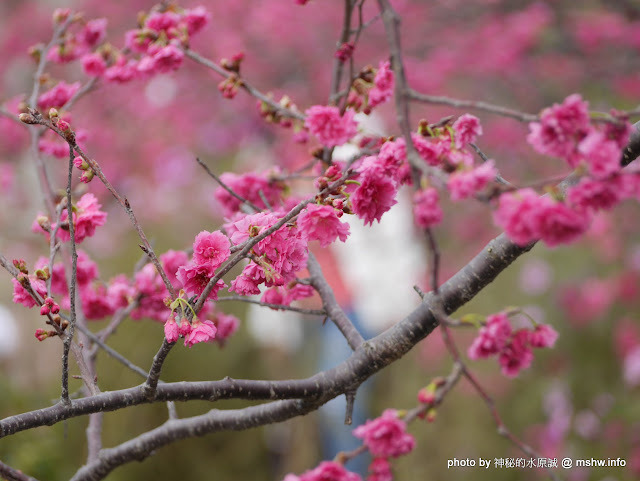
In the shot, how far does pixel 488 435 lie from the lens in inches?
165

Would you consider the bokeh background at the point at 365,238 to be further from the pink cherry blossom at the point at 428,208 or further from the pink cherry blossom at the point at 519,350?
the pink cherry blossom at the point at 428,208

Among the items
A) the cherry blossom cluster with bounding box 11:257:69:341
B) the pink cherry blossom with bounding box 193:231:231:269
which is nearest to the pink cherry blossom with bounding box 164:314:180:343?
the pink cherry blossom with bounding box 193:231:231:269

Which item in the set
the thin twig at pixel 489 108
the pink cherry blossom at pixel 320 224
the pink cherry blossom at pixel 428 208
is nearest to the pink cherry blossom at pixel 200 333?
the pink cherry blossom at pixel 320 224

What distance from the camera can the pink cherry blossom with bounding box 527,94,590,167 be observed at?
2.76 ft

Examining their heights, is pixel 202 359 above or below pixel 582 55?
below

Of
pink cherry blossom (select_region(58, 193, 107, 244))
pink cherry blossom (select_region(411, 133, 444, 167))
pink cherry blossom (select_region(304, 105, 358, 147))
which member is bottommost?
pink cherry blossom (select_region(411, 133, 444, 167))

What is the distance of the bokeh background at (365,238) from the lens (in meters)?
3.13

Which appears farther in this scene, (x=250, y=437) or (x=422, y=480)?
(x=422, y=480)

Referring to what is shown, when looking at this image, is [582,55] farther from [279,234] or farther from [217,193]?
[279,234]

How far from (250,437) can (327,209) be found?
2.63 m

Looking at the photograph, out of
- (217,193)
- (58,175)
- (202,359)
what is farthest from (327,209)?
(58,175)

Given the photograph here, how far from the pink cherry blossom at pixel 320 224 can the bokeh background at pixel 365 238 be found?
5.99ft

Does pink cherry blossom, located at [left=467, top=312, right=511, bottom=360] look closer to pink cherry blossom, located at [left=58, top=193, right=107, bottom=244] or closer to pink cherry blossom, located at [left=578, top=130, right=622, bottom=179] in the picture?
pink cherry blossom, located at [left=578, top=130, right=622, bottom=179]

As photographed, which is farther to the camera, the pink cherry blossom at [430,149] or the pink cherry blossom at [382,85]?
the pink cherry blossom at [382,85]
